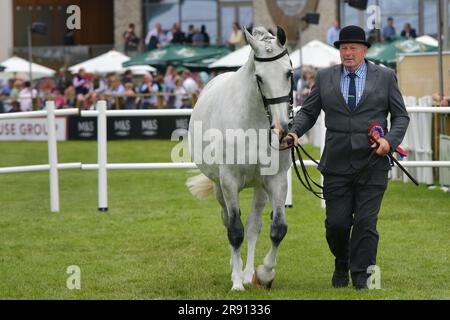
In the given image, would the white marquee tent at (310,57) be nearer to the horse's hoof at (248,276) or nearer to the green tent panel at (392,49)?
the green tent panel at (392,49)

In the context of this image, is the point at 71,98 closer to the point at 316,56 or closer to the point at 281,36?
the point at 316,56

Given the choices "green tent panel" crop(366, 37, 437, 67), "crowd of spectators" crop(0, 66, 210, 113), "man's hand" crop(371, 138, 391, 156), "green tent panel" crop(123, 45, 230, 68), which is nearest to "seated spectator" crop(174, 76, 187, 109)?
"crowd of spectators" crop(0, 66, 210, 113)

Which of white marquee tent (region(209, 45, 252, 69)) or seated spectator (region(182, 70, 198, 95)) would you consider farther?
white marquee tent (region(209, 45, 252, 69))

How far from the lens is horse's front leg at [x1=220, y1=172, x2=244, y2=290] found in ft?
28.3

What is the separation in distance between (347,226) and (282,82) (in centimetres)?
133

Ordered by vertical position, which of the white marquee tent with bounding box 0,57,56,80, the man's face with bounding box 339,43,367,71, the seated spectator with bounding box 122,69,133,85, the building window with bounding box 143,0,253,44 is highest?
the building window with bounding box 143,0,253,44

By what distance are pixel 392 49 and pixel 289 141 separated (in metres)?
22.6

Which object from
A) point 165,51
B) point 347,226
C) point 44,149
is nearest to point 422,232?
point 347,226

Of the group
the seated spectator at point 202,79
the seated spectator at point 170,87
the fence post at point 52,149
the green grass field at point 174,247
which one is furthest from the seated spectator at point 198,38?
the fence post at point 52,149

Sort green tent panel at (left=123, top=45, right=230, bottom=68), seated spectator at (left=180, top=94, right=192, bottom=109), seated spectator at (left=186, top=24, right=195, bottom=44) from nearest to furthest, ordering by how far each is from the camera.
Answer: seated spectator at (left=180, top=94, right=192, bottom=109) < green tent panel at (left=123, top=45, right=230, bottom=68) < seated spectator at (left=186, top=24, right=195, bottom=44)

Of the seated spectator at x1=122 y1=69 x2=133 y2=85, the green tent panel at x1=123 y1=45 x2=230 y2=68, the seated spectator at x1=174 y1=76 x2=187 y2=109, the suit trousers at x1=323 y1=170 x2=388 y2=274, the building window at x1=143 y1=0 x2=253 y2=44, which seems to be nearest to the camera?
the suit trousers at x1=323 y1=170 x2=388 y2=274

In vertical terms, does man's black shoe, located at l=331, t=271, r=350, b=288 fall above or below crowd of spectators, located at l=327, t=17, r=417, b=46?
below

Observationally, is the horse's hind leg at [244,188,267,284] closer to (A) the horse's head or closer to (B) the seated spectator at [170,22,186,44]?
(A) the horse's head

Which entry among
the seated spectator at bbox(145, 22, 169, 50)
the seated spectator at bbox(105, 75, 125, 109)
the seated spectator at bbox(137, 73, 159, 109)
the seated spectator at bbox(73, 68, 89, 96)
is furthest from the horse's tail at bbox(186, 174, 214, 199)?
the seated spectator at bbox(145, 22, 169, 50)
